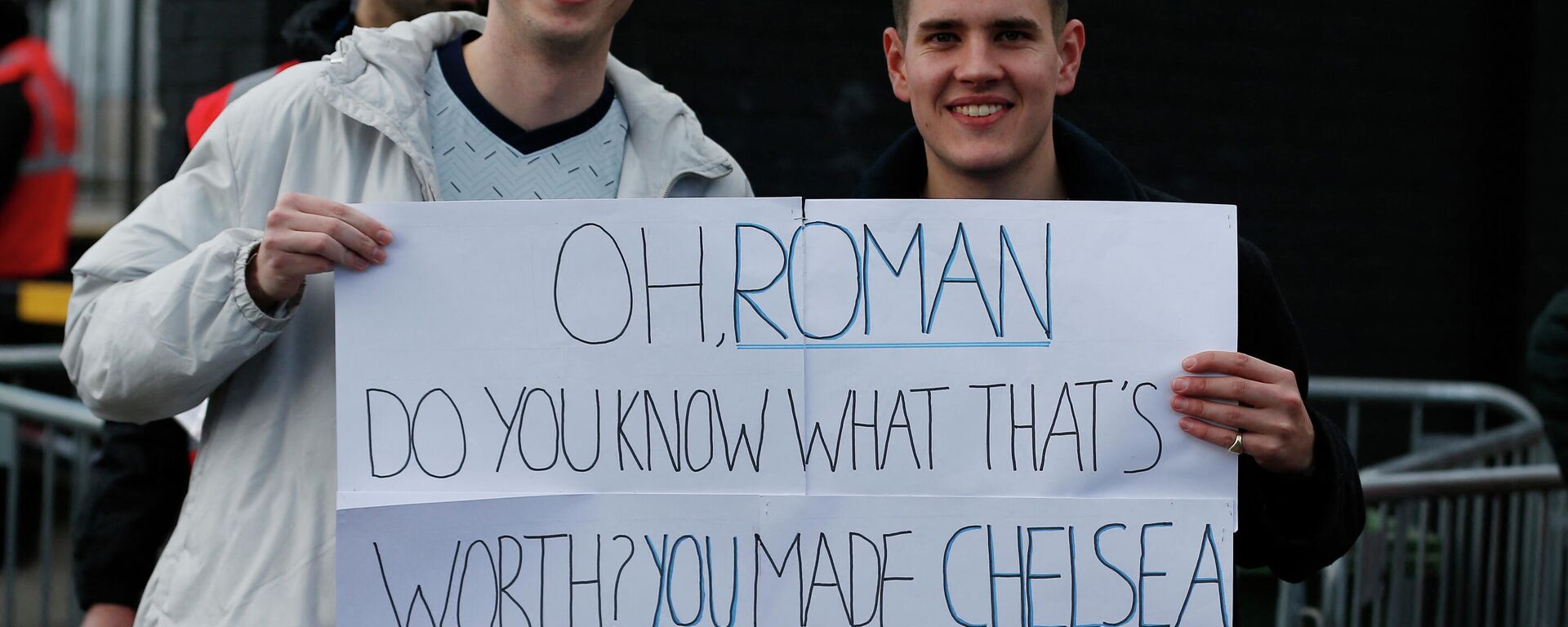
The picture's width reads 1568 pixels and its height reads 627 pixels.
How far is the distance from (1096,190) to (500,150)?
37.4 inches

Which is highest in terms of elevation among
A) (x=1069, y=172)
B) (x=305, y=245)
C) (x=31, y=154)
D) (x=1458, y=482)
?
(x=31, y=154)

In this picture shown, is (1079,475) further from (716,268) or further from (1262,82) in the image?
(1262,82)

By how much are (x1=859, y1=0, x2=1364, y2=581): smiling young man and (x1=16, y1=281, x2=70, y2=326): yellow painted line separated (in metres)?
5.68

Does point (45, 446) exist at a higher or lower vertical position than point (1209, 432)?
lower

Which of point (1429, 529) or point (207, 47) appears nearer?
point (1429, 529)

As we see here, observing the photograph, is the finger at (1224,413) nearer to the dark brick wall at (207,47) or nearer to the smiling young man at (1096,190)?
the smiling young man at (1096,190)

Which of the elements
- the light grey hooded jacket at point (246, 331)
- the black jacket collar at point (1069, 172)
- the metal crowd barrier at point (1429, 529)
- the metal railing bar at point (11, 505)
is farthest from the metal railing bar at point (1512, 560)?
the metal railing bar at point (11, 505)

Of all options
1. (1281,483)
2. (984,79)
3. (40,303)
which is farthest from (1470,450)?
(40,303)

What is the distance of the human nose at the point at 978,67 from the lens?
2.32 m

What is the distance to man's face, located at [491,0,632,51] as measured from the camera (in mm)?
2359

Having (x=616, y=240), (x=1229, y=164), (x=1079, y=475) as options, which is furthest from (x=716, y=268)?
(x=1229, y=164)

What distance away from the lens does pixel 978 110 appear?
7.75ft

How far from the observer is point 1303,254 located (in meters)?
6.79

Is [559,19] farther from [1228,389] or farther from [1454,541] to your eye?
[1454,541]
